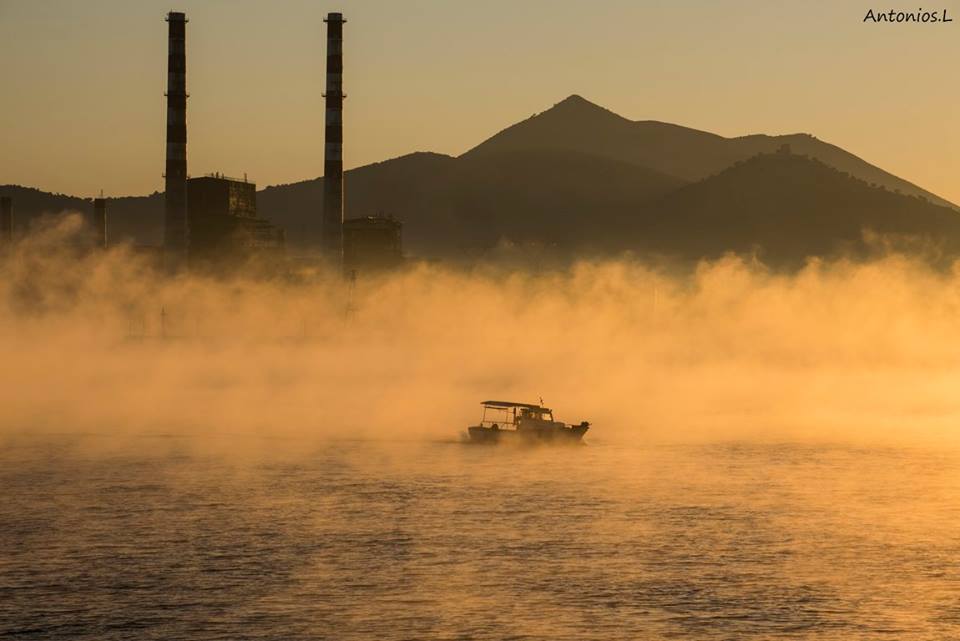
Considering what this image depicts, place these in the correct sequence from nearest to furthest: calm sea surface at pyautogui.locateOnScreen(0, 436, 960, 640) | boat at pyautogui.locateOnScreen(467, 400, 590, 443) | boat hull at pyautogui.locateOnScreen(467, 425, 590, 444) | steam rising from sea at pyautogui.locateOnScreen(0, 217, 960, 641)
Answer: calm sea surface at pyautogui.locateOnScreen(0, 436, 960, 640) → steam rising from sea at pyautogui.locateOnScreen(0, 217, 960, 641) → boat at pyautogui.locateOnScreen(467, 400, 590, 443) → boat hull at pyautogui.locateOnScreen(467, 425, 590, 444)

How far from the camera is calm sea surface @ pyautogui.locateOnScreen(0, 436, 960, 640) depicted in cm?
8500

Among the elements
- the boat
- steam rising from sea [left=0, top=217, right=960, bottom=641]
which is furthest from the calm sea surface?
the boat

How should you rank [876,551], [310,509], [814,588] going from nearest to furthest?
[814,588]
[876,551]
[310,509]

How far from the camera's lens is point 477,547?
104m

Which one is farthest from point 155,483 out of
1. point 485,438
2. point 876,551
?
point 876,551

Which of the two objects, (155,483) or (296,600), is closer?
(296,600)

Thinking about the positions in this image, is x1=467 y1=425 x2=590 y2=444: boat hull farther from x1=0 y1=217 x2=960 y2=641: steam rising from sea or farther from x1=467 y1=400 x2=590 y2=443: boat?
x1=0 y1=217 x2=960 y2=641: steam rising from sea

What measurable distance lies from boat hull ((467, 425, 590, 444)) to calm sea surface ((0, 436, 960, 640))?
2.32 meters

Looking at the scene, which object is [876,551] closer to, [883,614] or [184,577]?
[883,614]

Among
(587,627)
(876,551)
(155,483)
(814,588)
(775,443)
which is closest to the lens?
(587,627)

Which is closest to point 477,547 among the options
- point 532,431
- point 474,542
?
point 474,542

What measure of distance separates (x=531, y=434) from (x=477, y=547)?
2184 inches

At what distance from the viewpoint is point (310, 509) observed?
121438 mm

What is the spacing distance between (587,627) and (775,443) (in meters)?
99.2
